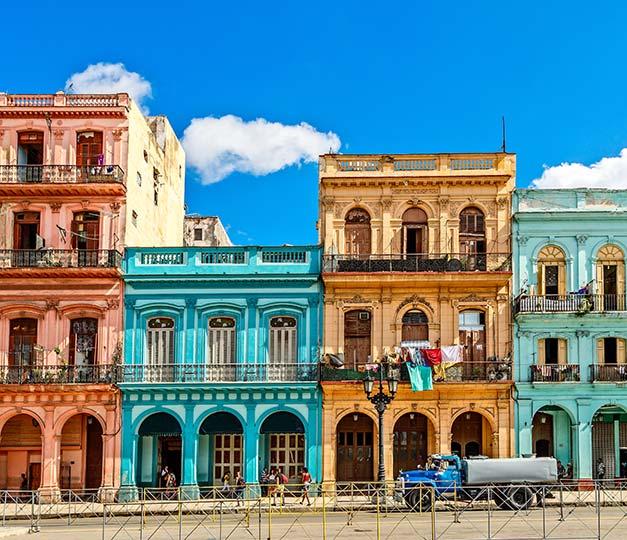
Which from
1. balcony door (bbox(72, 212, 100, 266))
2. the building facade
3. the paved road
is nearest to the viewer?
the paved road

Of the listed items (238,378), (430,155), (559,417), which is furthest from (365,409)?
(430,155)

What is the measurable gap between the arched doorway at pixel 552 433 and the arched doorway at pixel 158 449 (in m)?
13.8

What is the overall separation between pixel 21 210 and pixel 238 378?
10.6 metres

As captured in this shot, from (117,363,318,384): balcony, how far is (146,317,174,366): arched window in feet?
1.54

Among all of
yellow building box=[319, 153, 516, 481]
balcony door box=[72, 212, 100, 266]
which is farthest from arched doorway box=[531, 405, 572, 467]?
balcony door box=[72, 212, 100, 266]

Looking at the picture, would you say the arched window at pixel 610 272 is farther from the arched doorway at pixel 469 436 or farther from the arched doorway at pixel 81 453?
the arched doorway at pixel 81 453

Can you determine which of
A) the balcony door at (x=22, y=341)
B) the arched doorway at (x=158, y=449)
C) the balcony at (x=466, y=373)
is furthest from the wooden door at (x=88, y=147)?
the balcony at (x=466, y=373)

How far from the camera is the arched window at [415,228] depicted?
127ft

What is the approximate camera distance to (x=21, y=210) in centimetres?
3822

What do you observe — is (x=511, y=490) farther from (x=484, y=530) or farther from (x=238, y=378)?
(x=238, y=378)

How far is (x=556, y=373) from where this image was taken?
3775cm

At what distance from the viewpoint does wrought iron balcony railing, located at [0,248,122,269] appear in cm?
3750

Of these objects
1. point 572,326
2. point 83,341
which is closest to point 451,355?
point 572,326

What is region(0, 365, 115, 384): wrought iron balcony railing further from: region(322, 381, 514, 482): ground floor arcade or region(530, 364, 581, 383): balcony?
region(530, 364, 581, 383): balcony
